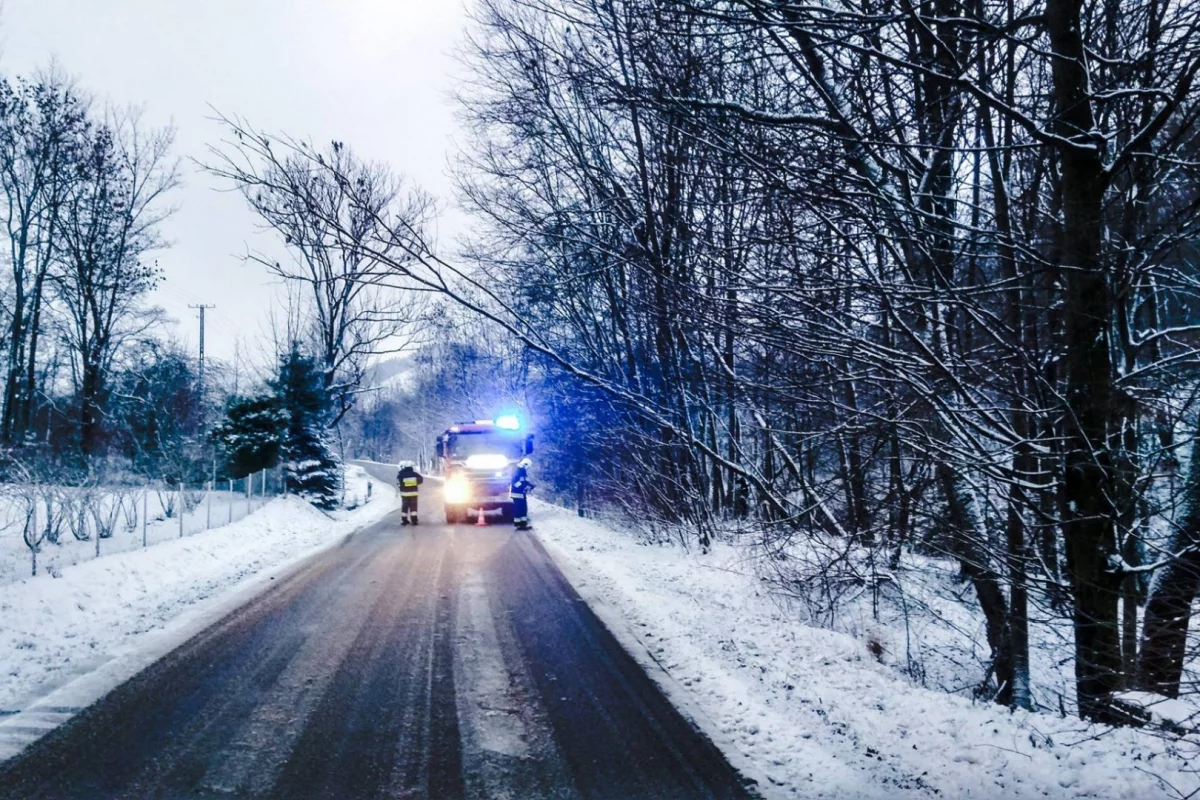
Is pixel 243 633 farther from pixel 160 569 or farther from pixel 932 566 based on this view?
pixel 932 566

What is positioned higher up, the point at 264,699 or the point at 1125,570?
the point at 1125,570

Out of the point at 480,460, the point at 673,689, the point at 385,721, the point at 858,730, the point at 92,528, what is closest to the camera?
the point at 858,730

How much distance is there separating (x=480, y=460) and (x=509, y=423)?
1.43 metres

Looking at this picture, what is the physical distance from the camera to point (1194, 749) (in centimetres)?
Result: 429

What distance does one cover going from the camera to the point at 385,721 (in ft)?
17.5

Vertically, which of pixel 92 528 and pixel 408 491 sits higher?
pixel 408 491

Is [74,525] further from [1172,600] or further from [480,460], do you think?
[1172,600]

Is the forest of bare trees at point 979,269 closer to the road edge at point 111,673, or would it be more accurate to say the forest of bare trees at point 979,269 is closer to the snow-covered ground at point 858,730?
the snow-covered ground at point 858,730

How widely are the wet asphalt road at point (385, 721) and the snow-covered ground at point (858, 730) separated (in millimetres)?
380

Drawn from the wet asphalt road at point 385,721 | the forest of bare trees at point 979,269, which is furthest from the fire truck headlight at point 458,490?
the forest of bare trees at point 979,269

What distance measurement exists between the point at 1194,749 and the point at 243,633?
8.00m

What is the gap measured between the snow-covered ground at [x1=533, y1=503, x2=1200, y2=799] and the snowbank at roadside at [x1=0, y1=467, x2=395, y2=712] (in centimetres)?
506

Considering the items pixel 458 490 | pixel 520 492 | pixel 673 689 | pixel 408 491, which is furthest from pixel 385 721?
pixel 408 491

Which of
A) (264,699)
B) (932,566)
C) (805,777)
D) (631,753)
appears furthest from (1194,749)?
(264,699)
